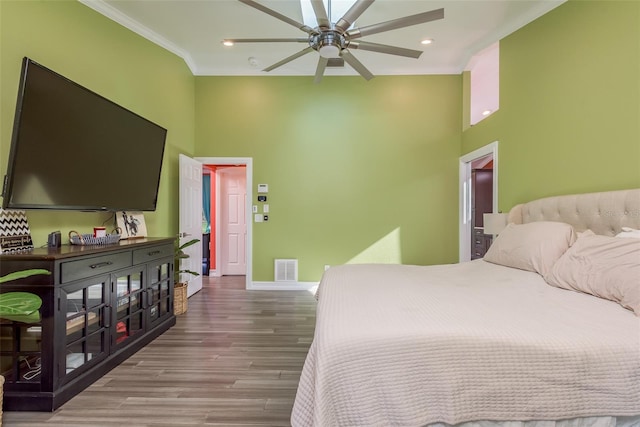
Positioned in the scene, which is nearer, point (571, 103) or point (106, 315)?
point (106, 315)

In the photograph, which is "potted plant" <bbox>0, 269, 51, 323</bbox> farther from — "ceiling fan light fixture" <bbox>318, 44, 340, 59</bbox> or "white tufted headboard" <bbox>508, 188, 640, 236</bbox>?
"white tufted headboard" <bbox>508, 188, 640, 236</bbox>

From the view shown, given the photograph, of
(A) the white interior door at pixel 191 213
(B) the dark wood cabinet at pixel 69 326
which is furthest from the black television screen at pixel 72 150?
(A) the white interior door at pixel 191 213

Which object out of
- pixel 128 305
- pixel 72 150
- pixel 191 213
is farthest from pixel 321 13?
pixel 191 213

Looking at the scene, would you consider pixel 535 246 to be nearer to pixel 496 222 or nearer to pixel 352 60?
pixel 496 222

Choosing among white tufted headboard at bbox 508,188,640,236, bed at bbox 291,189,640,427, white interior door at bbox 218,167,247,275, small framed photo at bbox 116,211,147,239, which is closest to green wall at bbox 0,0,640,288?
small framed photo at bbox 116,211,147,239

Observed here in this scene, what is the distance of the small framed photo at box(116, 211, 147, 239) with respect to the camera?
2.96m

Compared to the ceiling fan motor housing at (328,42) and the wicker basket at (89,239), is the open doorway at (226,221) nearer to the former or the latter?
the wicker basket at (89,239)

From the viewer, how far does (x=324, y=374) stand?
1043 millimetres

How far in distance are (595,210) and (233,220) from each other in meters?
5.28

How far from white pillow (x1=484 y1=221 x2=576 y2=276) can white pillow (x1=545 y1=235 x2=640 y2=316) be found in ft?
0.53

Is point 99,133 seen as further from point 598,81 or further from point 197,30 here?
point 598,81

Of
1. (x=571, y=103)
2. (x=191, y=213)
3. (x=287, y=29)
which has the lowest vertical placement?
(x=191, y=213)

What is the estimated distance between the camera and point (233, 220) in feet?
19.5

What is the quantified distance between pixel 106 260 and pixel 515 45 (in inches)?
174
